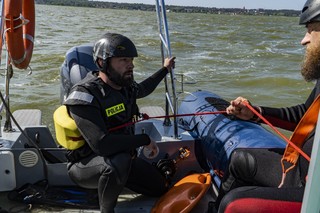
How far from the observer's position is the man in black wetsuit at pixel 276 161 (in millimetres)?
1745

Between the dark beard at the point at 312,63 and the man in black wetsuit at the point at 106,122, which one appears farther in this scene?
the man in black wetsuit at the point at 106,122

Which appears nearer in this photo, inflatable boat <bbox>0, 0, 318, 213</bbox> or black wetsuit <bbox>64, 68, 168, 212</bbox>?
black wetsuit <bbox>64, 68, 168, 212</bbox>

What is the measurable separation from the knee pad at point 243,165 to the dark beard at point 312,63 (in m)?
0.60

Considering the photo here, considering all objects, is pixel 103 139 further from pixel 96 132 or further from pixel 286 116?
A: pixel 286 116

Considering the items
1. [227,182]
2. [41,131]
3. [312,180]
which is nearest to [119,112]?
[227,182]

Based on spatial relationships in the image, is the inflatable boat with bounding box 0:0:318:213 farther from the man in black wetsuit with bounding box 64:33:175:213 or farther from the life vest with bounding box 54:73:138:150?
the man in black wetsuit with bounding box 64:33:175:213

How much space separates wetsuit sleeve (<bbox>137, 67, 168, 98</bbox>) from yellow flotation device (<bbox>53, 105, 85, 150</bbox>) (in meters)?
0.58

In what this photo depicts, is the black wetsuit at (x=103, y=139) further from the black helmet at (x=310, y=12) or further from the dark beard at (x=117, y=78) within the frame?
the black helmet at (x=310, y=12)

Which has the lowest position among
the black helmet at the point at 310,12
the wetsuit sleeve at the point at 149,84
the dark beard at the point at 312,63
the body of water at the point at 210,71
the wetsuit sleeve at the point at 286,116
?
the body of water at the point at 210,71

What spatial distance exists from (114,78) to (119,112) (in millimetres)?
208

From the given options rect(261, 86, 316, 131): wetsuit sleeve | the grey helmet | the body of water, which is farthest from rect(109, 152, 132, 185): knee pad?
the body of water

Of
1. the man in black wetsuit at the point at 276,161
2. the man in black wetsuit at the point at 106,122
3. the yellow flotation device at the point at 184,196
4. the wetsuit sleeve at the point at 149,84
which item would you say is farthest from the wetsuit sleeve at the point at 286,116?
the wetsuit sleeve at the point at 149,84

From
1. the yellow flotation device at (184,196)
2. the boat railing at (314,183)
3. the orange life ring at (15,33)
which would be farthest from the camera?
the orange life ring at (15,33)

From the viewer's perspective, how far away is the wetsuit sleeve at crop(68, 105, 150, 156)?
7.51 ft
